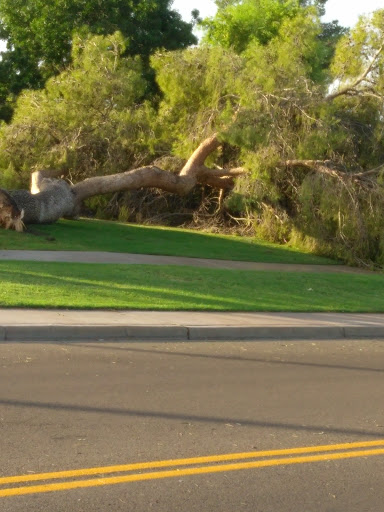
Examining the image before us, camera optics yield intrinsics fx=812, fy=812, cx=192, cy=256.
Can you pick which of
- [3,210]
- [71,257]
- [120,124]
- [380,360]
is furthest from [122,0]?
[380,360]

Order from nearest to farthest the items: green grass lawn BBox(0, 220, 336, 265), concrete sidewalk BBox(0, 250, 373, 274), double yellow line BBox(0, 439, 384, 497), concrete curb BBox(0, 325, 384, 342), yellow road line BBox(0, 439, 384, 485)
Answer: double yellow line BBox(0, 439, 384, 497), yellow road line BBox(0, 439, 384, 485), concrete curb BBox(0, 325, 384, 342), concrete sidewalk BBox(0, 250, 373, 274), green grass lawn BBox(0, 220, 336, 265)

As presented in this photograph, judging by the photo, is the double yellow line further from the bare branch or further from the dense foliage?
the bare branch

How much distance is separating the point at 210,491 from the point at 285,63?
20925 millimetres

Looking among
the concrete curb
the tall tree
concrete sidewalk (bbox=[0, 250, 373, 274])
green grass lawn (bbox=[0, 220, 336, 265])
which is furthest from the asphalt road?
the tall tree

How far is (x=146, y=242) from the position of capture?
23875 mm

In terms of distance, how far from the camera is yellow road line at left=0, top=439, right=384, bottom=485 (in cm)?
548

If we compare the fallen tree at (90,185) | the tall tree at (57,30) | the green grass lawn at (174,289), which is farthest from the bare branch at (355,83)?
the tall tree at (57,30)

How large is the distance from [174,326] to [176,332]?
0.12 meters

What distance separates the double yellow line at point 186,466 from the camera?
211 inches

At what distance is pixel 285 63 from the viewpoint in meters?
24.8

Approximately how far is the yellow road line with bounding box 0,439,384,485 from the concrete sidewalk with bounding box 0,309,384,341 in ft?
17.4

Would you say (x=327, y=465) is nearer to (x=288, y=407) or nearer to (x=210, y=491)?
(x=210, y=491)

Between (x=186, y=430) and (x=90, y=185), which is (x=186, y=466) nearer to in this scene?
(x=186, y=430)

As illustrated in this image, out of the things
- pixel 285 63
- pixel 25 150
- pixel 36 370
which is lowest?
pixel 36 370
